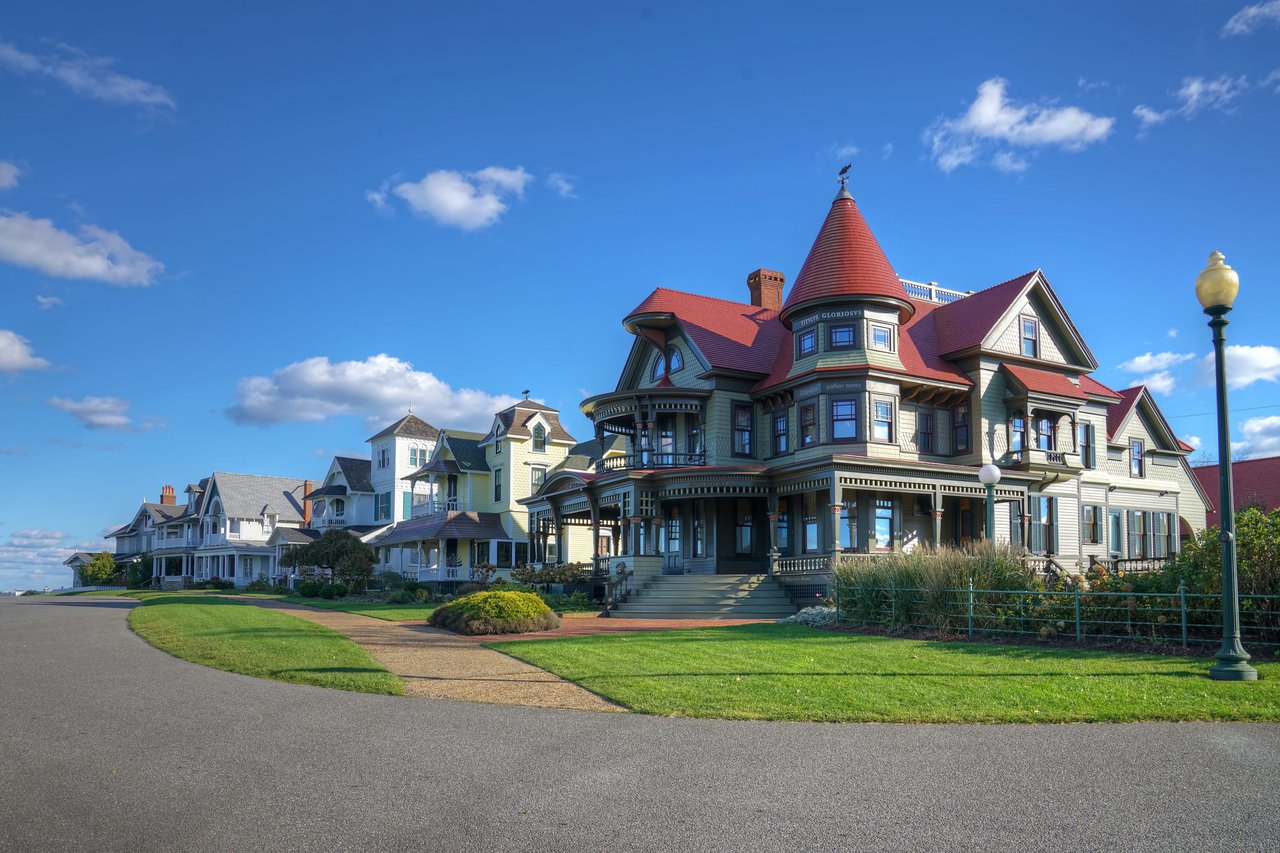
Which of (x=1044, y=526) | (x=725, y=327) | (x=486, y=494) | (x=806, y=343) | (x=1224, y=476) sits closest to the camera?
(x=1224, y=476)

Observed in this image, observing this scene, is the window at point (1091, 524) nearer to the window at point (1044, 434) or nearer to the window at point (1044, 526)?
the window at point (1044, 526)

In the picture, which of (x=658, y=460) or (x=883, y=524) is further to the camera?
(x=658, y=460)

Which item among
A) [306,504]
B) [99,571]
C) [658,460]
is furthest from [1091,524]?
[99,571]

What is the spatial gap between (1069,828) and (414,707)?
7.65 metres

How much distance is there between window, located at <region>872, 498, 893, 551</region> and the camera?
33.4 m

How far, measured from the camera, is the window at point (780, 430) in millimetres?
35119

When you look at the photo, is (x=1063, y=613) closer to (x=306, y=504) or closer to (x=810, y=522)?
(x=810, y=522)

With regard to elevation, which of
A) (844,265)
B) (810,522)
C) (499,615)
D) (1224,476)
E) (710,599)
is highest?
(844,265)

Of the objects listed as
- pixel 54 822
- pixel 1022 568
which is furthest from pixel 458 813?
pixel 1022 568

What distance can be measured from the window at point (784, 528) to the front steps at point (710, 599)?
176 inches

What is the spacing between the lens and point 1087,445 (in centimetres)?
3900

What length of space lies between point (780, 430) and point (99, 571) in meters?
68.6

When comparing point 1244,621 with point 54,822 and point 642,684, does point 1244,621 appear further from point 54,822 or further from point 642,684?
point 54,822

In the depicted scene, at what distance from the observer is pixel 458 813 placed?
282 inches
